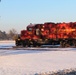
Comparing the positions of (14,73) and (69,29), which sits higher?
(69,29)

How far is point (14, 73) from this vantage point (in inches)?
517

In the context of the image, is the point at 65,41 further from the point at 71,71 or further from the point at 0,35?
the point at 0,35

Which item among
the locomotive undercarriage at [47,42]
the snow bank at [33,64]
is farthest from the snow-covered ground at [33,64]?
the locomotive undercarriage at [47,42]

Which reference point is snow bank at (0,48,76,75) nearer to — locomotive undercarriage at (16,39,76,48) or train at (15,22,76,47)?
A: locomotive undercarriage at (16,39,76,48)

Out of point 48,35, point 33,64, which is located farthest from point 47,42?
point 33,64

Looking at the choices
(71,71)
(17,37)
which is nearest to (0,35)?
(17,37)

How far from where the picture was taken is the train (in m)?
38.2

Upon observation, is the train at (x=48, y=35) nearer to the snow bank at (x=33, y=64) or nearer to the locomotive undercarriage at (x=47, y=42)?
the locomotive undercarriage at (x=47, y=42)

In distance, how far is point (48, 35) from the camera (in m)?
39.9

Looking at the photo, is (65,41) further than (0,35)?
No

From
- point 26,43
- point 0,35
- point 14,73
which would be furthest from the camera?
point 0,35

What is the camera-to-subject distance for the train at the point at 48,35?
38.2 meters

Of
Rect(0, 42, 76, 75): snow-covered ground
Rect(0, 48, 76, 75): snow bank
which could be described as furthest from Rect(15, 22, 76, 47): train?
Rect(0, 48, 76, 75): snow bank

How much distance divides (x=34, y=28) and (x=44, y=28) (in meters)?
1.74
